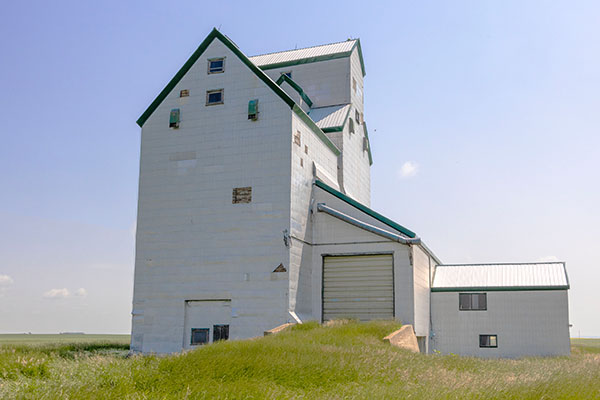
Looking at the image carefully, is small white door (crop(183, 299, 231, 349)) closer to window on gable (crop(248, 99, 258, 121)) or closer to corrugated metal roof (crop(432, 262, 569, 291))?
window on gable (crop(248, 99, 258, 121))

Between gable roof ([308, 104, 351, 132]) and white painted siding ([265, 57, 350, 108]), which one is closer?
gable roof ([308, 104, 351, 132])

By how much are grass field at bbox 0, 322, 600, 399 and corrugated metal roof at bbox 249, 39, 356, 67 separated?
2335cm

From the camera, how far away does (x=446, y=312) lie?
33125mm

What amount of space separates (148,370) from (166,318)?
542 inches

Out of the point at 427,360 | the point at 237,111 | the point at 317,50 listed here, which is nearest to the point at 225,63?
the point at 237,111

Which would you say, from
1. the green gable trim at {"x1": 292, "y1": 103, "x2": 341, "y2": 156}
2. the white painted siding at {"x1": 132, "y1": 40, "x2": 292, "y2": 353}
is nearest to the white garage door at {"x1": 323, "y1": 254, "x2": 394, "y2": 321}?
the white painted siding at {"x1": 132, "y1": 40, "x2": 292, "y2": 353}

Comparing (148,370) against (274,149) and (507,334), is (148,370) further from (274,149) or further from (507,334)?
(507,334)

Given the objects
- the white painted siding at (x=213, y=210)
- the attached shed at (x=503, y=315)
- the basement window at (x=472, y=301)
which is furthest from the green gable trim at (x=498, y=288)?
the white painted siding at (x=213, y=210)

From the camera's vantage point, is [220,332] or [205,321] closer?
[220,332]

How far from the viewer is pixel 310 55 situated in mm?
37312

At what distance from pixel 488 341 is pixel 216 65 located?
66.4 feet

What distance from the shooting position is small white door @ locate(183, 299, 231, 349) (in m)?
25.9

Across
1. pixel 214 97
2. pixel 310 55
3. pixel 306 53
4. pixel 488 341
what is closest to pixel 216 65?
pixel 214 97

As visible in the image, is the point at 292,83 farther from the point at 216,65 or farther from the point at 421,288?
the point at 421,288
